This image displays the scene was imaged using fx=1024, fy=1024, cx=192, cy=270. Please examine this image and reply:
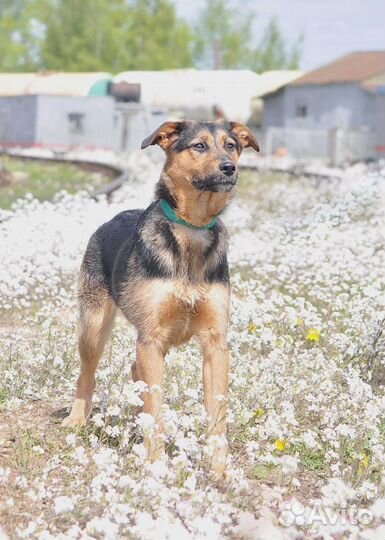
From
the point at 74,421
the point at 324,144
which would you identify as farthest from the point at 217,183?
the point at 324,144

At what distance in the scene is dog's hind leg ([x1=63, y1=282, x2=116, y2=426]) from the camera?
655 cm

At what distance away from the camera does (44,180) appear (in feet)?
91.0

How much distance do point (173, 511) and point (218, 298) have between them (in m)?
1.70

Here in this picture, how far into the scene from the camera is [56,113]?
45188mm

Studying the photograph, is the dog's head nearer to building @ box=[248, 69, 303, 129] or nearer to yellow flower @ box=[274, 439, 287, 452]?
yellow flower @ box=[274, 439, 287, 452]

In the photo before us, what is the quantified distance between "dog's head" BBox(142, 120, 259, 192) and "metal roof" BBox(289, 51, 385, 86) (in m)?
41.5

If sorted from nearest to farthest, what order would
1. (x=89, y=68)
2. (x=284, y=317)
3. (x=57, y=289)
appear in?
(x=284, y=317) → (x=57, y=289) → (x=89, y=68)

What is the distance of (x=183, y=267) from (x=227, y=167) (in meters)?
0.64

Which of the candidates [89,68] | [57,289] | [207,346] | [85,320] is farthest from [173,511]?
[89,68]

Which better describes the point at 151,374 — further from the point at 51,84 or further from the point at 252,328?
the point at 51,84

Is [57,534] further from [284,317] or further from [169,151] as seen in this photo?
[284,317]

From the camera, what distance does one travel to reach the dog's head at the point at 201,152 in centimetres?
599

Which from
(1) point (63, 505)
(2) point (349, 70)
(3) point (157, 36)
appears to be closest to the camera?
(1) point (63, 505)

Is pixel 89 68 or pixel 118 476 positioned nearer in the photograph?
pixel 118 476
